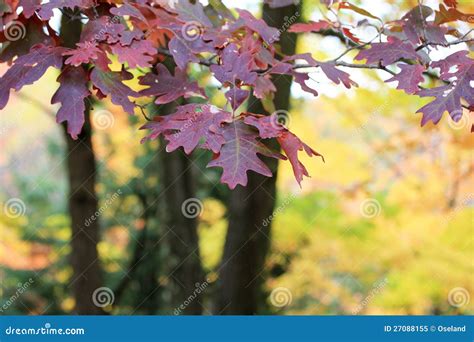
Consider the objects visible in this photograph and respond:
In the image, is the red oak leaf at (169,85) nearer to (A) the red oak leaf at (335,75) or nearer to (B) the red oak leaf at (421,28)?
(A) the red oak leaf at (335,75)

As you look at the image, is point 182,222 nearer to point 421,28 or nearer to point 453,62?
point 421,28

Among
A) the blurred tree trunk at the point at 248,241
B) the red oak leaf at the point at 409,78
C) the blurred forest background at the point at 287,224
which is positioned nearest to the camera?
the red oak leaf at the point at 409,78

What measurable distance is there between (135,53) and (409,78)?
0.67 metres

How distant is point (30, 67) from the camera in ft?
4.83

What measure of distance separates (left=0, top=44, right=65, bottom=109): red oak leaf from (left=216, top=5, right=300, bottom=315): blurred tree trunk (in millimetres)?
1663

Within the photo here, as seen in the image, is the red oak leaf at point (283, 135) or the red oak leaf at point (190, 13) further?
the red oak leaf at point (190, 13)

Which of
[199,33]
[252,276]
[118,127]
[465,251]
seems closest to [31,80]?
[199,33]

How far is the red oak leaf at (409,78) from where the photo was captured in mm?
1505

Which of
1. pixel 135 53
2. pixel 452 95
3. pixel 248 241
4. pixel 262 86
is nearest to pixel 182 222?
pixel 248 241

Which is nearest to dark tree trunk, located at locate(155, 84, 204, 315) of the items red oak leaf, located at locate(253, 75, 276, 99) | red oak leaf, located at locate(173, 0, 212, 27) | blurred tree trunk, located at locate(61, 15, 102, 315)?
blurred tree trunk, located at locate(61, 15, 102, 315)

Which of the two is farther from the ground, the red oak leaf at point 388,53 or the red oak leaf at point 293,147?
the red oak leaf at point 388,53

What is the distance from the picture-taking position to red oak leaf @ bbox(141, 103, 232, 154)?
1.30 m

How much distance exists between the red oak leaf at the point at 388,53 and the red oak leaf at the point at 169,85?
45cm

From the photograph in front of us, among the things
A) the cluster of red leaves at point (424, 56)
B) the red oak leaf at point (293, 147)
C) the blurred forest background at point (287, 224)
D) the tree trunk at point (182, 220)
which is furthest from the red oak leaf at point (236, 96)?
the tree trunk at point (182, 220)
